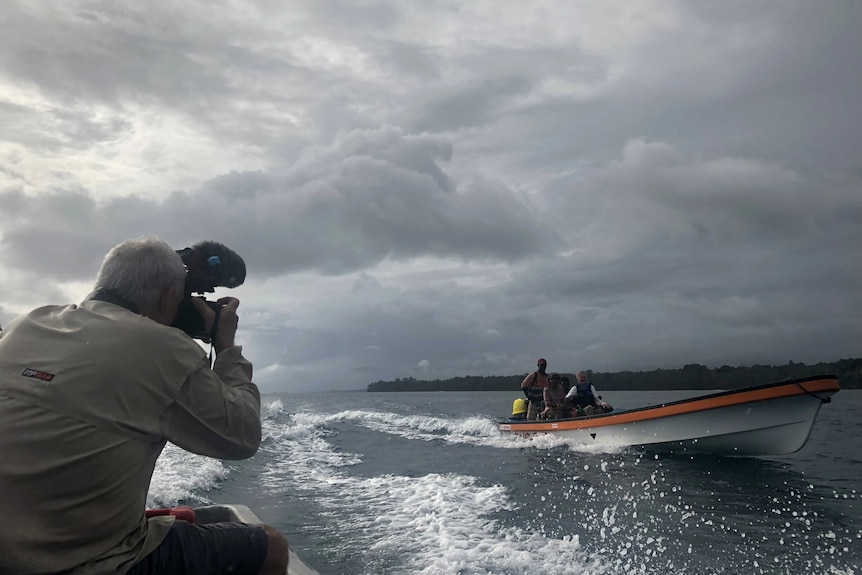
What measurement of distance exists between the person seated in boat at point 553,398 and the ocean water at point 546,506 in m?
1.11

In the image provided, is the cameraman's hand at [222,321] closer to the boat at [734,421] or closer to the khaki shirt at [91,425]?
the khaki shirt at [91,425]

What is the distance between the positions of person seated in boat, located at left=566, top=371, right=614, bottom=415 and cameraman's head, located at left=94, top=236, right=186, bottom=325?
15.6 m

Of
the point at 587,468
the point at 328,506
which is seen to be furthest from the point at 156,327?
the point at 587,468

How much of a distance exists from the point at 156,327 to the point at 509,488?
9.06 meters

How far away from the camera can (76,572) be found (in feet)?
5.68

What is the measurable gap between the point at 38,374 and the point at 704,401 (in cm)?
1321

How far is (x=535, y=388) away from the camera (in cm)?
1758

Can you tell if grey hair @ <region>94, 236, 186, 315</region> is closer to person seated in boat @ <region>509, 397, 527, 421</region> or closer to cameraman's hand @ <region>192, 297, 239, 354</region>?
cameraman's hand @ <region>192, 297, 239, 354</region>

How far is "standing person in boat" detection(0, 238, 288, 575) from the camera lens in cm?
166

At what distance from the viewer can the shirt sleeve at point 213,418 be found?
187cm

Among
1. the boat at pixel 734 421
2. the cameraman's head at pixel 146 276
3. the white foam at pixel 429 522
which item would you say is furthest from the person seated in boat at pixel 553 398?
the cameraman's head at pixel 146 276

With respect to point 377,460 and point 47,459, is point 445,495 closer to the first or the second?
point 377,460

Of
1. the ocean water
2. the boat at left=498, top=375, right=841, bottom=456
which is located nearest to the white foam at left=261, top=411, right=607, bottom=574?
the ocean water

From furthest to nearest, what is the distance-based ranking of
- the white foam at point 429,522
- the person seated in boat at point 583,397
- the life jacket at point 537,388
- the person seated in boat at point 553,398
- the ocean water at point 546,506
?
the life jacket at point 537,388 < the person seated in boat at point 553,398 < the person seated in boat at point 583,397 < the ocean water at point 546,506 < the white foam at point 429,522
